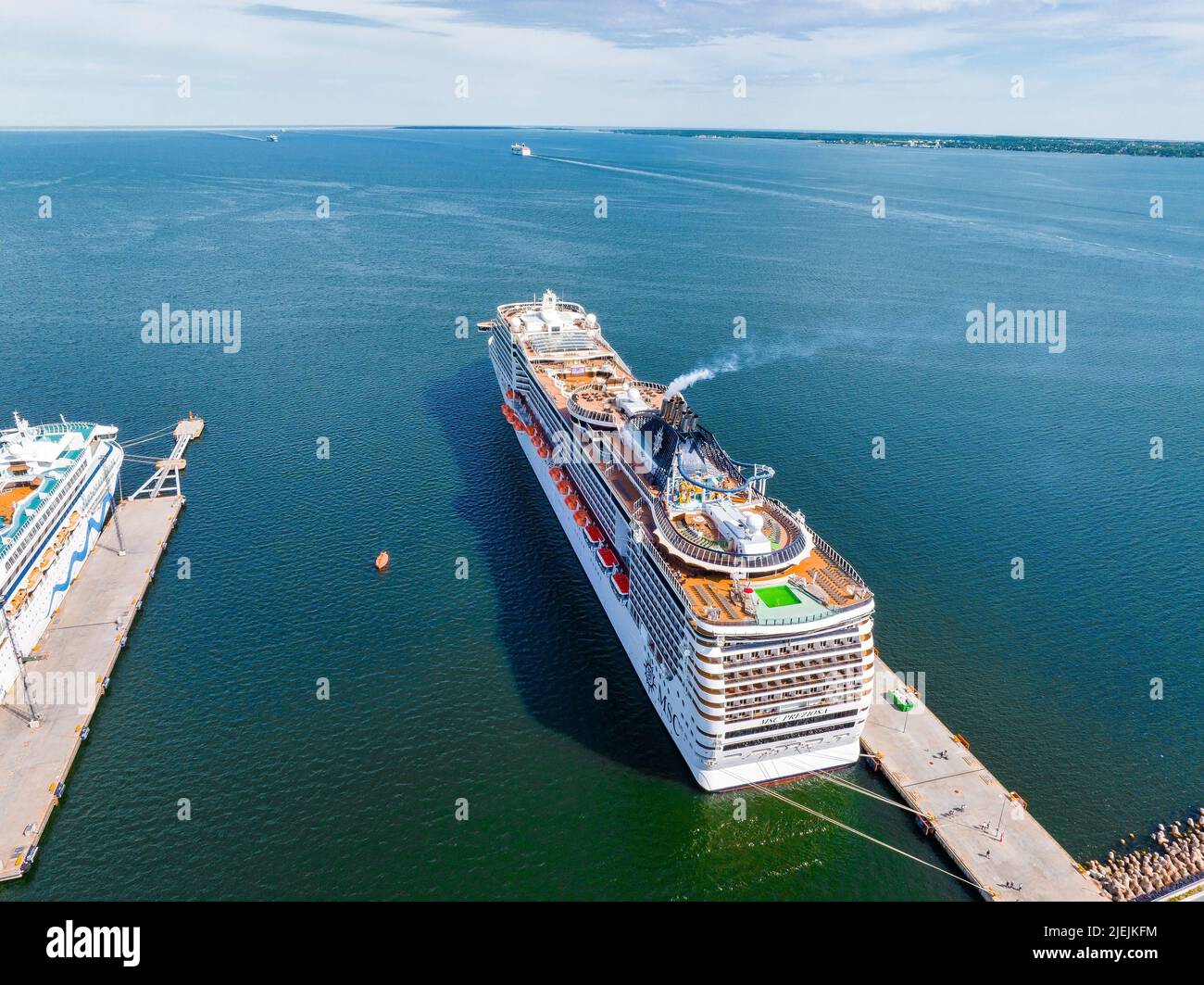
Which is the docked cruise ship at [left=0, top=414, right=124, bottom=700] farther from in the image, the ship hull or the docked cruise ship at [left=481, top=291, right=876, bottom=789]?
the ship hull

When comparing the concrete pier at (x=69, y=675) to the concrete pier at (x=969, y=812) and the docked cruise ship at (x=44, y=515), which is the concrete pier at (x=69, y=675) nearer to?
the docked cruise ship at (x=44, y=515)

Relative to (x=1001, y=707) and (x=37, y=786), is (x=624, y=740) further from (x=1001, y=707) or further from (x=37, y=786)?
(x=37, y=786)

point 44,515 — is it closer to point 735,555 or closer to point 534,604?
point 534,604

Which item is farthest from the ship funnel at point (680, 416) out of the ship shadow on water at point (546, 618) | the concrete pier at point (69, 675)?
the concrete pier at point (69, 675)

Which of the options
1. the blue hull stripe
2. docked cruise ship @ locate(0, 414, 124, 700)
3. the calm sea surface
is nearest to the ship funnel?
the calm sea surface
